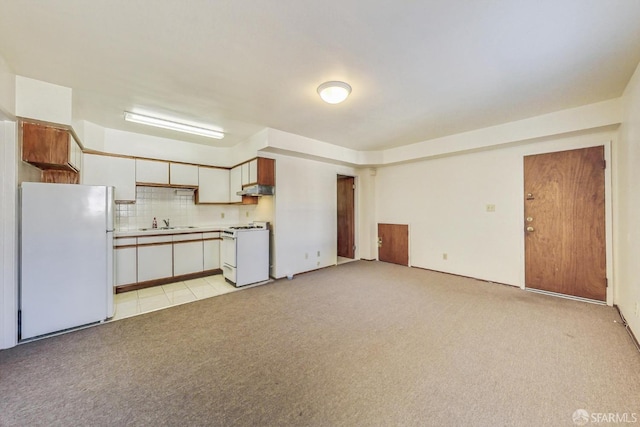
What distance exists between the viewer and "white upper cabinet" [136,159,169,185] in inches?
157

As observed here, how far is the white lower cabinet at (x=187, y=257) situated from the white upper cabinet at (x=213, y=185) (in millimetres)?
850

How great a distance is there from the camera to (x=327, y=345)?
7.23 feet

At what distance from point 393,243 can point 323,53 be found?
13.8ft

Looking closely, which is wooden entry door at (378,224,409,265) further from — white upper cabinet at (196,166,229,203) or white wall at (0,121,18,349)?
white wall at (0,121,18,349)

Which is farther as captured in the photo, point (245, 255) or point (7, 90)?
point (245, 255)

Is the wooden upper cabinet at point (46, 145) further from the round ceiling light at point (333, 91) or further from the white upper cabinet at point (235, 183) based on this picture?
the round ceiling light at point (333, 91)

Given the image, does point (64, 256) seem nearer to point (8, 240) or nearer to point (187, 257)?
point (8, 240)

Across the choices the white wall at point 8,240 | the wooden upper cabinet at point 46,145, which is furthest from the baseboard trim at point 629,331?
the wooden upper cabinet at point 46,145

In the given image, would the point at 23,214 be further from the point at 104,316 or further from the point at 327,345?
the point at 327,345

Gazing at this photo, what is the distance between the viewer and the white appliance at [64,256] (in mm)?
2305

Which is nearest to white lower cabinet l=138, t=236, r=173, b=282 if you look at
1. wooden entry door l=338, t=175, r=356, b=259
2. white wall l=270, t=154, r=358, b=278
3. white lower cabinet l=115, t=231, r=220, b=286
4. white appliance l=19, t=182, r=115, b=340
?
white lower cabinet l=115, t=231, r=220, b=286

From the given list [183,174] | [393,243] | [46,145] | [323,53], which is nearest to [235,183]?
[183,174]

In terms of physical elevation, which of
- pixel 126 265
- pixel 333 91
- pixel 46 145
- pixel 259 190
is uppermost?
pixel 333 91

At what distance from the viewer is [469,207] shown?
4.25 m
